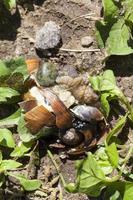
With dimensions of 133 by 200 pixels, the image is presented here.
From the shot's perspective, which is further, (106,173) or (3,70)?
(3,70)

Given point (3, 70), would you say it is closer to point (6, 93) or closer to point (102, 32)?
point (6, 93)

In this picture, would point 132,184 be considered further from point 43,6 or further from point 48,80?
point 43,6

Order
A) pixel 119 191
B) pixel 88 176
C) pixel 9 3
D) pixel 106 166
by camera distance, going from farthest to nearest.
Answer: pixel 9 3 → pixel 106 166 → pixel 119 191 → pixel 88 176

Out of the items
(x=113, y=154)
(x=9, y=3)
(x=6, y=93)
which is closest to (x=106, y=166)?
(x=113, y=154)

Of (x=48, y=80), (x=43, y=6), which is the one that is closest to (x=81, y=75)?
(x=48, y=80)

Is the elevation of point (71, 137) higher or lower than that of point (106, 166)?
higher
